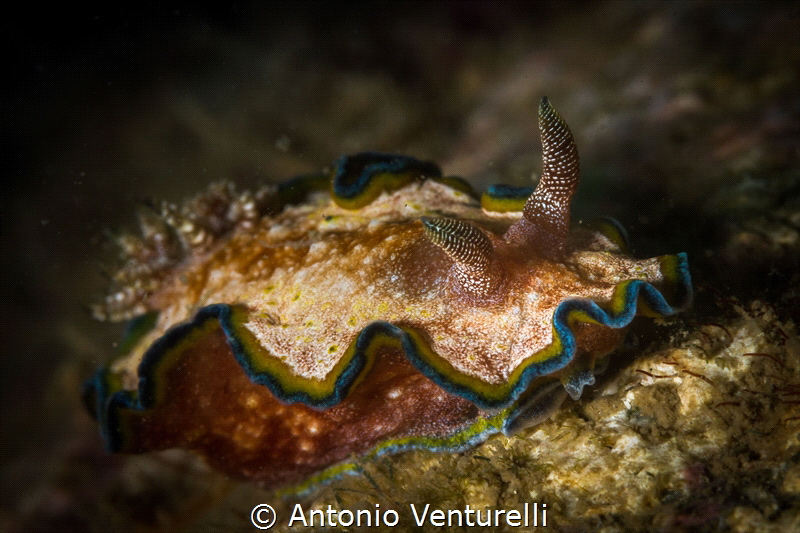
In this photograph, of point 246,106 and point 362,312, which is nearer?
point 362,312

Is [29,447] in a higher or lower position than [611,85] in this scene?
lower

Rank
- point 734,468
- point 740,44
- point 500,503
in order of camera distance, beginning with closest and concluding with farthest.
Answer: point 734,468, point 500,503, point 740,44

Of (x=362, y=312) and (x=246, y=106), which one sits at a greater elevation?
(x=246, y=106)

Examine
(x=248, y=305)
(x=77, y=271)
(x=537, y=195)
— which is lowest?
(x=248, y=305)

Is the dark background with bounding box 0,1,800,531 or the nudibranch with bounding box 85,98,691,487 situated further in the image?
the dark background with bounding box 0,1,800,531

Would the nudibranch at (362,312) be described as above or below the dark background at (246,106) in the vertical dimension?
below

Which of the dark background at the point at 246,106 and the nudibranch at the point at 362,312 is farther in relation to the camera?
the dark background at the point at 246,106

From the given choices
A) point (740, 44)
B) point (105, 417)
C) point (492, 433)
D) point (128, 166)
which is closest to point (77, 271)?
point (128, 166)

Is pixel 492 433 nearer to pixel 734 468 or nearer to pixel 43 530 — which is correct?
pixel 734 468
